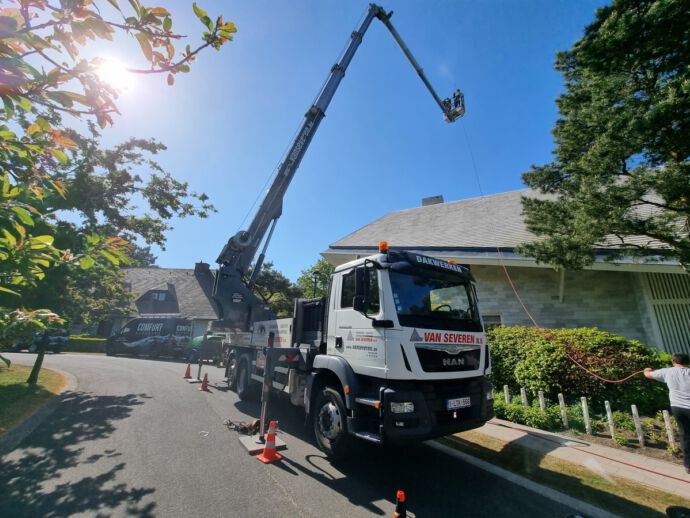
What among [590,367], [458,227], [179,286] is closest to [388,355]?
[590,367]

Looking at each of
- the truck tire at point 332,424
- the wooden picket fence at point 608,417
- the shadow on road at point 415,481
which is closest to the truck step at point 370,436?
the truck tire at point 332,424

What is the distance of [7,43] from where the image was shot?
1.81 m

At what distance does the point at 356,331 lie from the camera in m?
4.67

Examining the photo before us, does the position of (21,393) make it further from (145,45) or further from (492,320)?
(492,320)

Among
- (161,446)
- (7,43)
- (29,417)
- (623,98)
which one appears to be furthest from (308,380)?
(623,98)

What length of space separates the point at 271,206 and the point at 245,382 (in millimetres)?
5265

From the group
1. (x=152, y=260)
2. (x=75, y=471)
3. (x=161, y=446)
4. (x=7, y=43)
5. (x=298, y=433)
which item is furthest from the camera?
(x=152, y=260)

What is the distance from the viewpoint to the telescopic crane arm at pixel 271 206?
9047mm

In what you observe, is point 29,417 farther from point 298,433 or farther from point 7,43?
point 7,43

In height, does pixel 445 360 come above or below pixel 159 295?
below

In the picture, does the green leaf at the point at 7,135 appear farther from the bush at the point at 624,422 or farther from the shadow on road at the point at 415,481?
the bush at the point at 624,422

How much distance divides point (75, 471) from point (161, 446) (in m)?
1.09

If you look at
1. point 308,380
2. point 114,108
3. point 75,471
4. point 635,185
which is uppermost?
point 635,185

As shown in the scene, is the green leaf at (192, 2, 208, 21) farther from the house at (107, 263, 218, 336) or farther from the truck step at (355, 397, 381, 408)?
the house at (107, 263, 218, 336)
